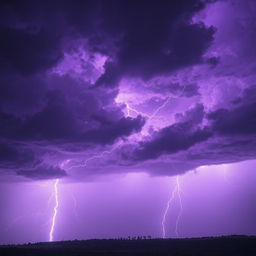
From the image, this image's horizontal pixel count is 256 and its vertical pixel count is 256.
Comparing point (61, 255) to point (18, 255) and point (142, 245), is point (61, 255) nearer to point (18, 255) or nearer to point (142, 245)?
point (18, 255)

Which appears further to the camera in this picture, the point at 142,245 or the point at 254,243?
the point at 142,245

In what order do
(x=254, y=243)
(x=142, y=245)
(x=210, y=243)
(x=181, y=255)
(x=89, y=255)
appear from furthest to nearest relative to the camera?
(x=142, y=245) → (x=210, y=243) → (x=254, y=243) → (x=89, y=255) → (x=181, y=255)

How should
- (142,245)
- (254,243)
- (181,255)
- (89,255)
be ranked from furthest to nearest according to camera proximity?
(142,245) → (254,243) → (89,255) → (181,255)

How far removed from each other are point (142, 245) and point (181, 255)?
2062 cm

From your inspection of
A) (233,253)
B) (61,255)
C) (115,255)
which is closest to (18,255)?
(61,255)

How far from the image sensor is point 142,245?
6216cm

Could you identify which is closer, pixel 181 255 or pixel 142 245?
pixel 181 255

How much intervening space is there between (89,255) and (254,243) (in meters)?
24.8

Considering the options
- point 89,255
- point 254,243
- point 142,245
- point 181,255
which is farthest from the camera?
point 142,245

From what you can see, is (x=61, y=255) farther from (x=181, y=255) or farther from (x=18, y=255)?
(x=181, y=255)

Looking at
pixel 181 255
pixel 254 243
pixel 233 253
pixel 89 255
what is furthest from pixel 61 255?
pixel 254 243

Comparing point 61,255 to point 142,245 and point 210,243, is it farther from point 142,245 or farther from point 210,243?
point 210,243

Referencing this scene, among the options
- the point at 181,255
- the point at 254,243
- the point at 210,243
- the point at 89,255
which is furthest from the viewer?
the point at 210,243

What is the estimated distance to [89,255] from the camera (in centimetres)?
4594
